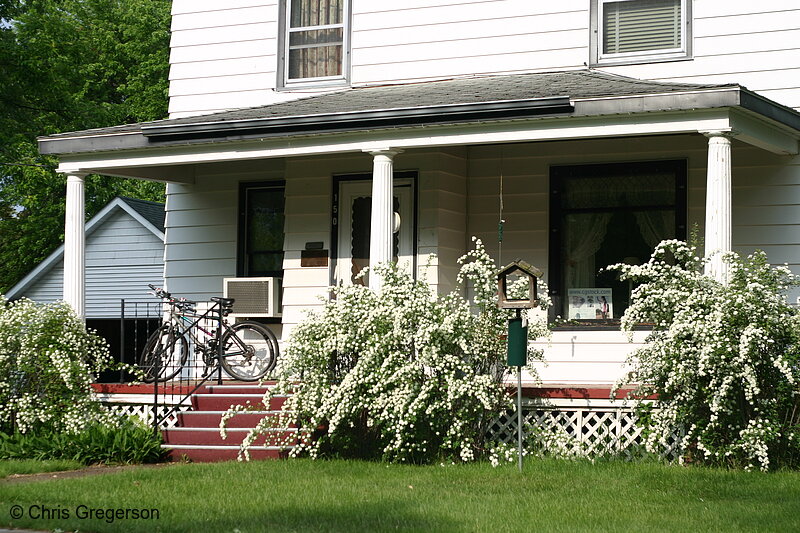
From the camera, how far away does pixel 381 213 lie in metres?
12.7

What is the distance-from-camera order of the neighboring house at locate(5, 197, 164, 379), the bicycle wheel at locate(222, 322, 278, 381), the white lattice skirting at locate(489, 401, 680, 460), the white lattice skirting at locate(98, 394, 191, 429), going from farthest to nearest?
the neighboring house at locate(5, 197, 164, 379) → the bicycle wheel at locate(222, 322, 278, 381) → the white lattice skirting at locate(98, 394, 191, 429) → the white lattice skirting at locate(489, 401, 680, 460)

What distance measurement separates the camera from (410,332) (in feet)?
37.6

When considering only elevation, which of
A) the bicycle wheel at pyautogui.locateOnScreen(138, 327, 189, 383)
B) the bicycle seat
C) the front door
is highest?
the front door

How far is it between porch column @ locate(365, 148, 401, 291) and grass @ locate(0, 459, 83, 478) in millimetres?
3754

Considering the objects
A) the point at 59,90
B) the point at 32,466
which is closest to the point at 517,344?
the point at 32,466

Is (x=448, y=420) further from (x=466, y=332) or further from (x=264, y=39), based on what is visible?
(x=264, y=39)

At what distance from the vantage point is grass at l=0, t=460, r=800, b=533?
8102 mm

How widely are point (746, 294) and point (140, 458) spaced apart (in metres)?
6.40

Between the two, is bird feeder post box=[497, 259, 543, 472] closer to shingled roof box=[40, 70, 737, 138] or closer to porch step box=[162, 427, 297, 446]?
shingled roof box=[40, 70, 737, 138]

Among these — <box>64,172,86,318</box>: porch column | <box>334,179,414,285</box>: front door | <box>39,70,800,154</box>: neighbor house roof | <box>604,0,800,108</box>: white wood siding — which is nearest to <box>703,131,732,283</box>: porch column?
<box>39,70,800,154</box>: neighbor house roof

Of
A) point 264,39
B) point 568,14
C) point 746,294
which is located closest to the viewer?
point 746,294

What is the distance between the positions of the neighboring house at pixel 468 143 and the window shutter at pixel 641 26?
0.02 metres

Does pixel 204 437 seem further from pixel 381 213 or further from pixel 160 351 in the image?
pixel 381 213

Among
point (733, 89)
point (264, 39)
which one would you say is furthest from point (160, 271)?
point (733, 89)
